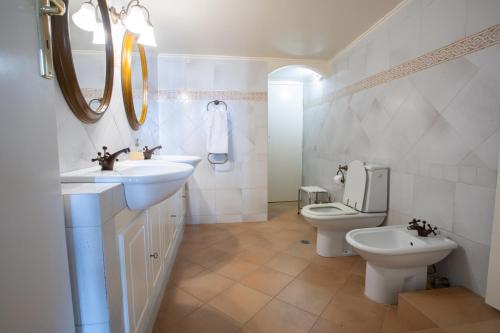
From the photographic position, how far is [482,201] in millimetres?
1330

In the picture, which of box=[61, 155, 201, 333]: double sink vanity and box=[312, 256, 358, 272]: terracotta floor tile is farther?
box=[312, 256, 358, 272]: terracotta floor tile

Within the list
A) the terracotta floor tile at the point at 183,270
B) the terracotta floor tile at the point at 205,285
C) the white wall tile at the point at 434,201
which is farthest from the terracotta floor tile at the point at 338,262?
the terracotta floor tile at the point at 183,270

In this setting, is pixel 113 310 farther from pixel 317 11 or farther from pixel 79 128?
pixel 317 11

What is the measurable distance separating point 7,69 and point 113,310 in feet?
2.45

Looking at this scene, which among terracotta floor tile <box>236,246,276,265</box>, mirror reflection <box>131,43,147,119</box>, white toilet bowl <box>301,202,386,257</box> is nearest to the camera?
mirror reflection <box>131,43,147,119</box>

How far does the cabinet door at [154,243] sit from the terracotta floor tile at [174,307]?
210 millimetres

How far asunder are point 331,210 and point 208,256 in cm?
126

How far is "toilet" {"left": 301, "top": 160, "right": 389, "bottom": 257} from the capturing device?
6.74 feet

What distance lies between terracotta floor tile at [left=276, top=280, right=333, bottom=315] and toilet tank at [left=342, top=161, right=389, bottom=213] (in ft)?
2.63

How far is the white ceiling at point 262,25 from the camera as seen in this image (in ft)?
6.17

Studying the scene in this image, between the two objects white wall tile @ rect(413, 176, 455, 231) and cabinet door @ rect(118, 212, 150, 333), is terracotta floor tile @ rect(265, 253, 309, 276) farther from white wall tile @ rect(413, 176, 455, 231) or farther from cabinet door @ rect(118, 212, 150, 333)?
cabinet door @ rect(118, 212, 150, 333)

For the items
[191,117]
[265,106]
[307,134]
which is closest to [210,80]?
[191,117]

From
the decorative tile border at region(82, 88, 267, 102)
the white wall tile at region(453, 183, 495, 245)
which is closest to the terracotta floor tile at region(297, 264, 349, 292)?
the white wall tile at region(453, 183, 495, 245)

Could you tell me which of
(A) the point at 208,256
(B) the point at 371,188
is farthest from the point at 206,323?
(B) the point at 371,188
